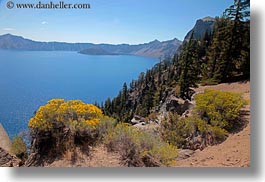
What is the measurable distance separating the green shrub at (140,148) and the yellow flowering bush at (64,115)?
38cm

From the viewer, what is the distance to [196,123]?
4.52m

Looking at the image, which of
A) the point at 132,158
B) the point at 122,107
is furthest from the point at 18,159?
the point at 122,107

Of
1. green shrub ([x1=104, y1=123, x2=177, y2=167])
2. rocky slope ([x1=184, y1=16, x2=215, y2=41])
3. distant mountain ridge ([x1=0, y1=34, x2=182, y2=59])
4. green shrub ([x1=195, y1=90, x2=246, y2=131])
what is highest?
rocky slope ([x1=184, y1=16, x2=215, y2=41])

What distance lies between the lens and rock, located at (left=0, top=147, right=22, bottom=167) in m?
3.90

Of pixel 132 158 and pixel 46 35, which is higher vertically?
pixel 46 35

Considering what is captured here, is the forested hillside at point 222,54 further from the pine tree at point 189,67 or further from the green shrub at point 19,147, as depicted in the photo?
the green shrub at point 19,147

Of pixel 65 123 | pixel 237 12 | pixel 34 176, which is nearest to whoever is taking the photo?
pixel 34 176

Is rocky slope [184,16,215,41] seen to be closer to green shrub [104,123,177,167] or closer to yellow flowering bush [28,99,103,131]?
green shrub [104,123,177,167]

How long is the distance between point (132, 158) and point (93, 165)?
527 mm

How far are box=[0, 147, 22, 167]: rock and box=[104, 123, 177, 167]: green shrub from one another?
4.04 feet

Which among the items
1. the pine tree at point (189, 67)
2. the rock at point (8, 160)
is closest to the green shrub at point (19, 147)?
the rock at point (8, 160)

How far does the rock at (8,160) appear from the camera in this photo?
390 centimetres

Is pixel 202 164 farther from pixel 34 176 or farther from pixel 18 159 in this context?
pixel 18 159

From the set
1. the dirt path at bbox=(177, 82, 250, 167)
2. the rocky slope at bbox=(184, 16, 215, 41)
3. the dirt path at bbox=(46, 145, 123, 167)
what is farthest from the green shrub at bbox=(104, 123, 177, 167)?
the rocky slope at bbox=(184, 16, 215, 41)
